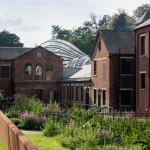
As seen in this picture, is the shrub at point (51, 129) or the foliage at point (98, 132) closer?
the foliage at point (98, 132)

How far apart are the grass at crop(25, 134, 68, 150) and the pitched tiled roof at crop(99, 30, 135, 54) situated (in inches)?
793

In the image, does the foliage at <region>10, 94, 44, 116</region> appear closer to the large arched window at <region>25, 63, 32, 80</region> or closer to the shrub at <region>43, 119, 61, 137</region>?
the shrub at <region>43, 119, 61, 137</region>

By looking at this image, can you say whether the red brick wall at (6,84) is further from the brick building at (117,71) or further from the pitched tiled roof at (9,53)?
the brick building at (117,71)

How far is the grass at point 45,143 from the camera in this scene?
701 inches

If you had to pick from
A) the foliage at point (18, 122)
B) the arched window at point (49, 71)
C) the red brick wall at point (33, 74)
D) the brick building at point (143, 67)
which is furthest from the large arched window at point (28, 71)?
the foliage at point (18, 122)

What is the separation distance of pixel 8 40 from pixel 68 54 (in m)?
42.3

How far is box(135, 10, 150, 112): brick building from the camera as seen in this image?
36031mm

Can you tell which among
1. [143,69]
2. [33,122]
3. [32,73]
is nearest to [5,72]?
[32,73]

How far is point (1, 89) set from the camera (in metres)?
56.3

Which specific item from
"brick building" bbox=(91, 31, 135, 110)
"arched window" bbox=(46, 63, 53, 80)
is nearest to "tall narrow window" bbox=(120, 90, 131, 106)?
"brick building" bbox=(91, 31, 135, 110)

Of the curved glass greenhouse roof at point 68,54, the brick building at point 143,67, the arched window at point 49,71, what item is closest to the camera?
the brick building at point 143,67

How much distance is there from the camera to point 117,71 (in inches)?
1598

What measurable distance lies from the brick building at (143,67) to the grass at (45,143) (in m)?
16.2

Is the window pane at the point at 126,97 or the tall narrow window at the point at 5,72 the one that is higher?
the tall narrow window at the point at 5,72
